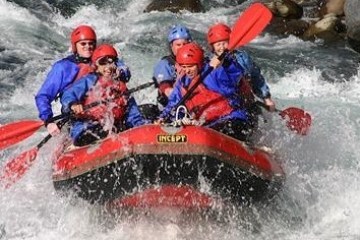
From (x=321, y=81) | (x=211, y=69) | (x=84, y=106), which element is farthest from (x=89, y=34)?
(x=321, y=81)

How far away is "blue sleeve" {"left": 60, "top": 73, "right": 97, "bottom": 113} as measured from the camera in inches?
215

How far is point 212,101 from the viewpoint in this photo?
17.7 feet

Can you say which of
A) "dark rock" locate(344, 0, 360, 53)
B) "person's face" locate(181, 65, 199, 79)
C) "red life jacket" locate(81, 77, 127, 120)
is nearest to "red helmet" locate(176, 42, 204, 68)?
"person's face" locate(181, 65, 199, 79)

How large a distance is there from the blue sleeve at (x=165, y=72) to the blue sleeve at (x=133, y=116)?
1.59ft

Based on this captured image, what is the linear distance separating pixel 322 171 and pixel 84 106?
243cm

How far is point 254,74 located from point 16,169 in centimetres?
225

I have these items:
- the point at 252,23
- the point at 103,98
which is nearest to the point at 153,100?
the point at 252,23

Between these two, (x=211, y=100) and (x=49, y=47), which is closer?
(x=211, y=100)

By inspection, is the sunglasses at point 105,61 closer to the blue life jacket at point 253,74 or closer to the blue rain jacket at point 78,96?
the blue rain jacket at point 78,96

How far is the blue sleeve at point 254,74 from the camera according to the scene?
20.0 ft

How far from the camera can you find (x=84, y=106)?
5457 millimetres

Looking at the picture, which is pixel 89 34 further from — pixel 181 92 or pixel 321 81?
pixel 321 81

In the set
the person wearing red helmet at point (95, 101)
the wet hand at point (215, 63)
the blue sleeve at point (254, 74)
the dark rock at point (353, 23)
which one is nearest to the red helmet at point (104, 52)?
the person wearing red helmet at point (95, 101)

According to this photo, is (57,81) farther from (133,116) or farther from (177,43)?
(177,43)
